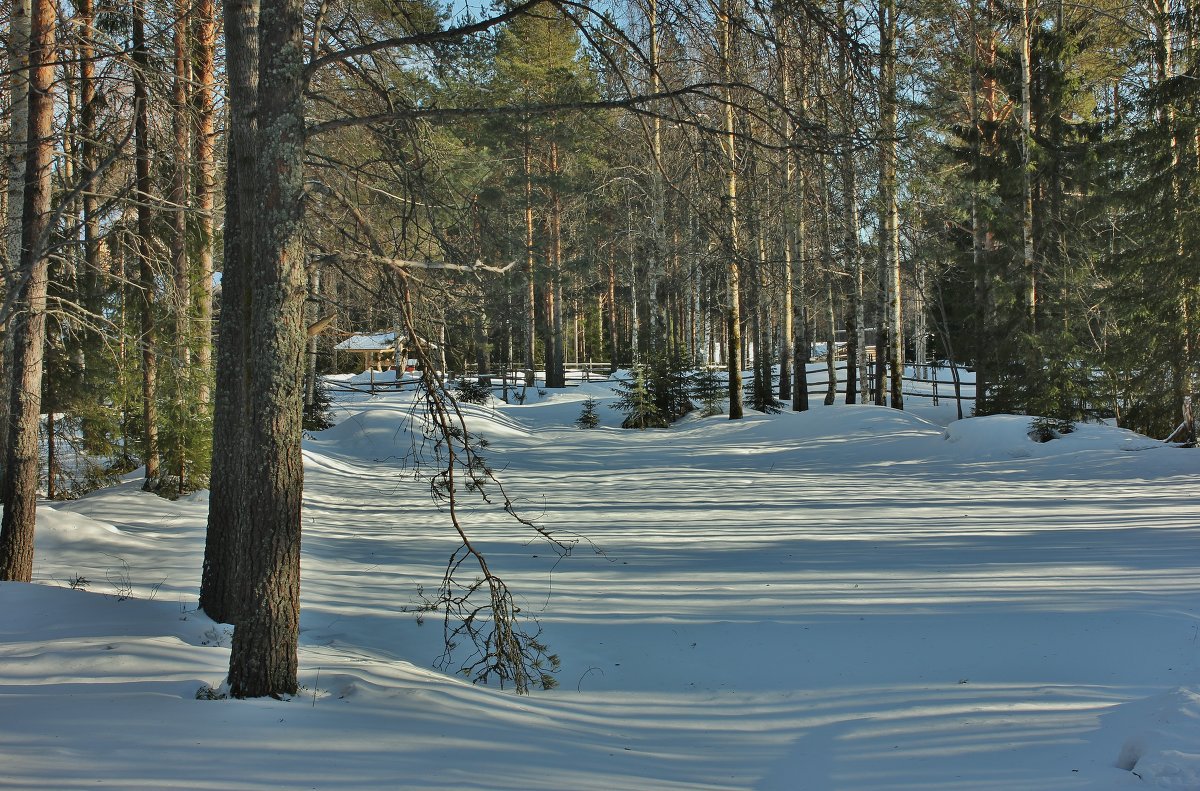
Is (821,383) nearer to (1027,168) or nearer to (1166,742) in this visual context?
(1027,168)

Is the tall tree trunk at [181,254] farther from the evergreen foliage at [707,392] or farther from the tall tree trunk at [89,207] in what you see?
the evergreen foliage at [707,392]

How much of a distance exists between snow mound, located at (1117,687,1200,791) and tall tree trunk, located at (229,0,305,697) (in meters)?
3.88

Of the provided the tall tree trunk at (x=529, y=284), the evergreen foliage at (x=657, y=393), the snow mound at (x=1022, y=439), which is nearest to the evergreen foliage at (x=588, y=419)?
the evergreen foliage at (x=657, y=393)

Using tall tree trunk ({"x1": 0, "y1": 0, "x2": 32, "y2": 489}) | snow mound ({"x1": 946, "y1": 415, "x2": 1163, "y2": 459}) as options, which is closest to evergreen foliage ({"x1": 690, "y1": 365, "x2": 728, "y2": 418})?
snow mound ({"x1": 946, "y1": 415, "x2": 1163, "y2": 459})

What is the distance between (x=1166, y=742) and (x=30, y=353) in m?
8.29

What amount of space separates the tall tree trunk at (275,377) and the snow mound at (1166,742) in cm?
388

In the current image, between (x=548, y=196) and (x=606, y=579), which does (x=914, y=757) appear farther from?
(x=548, y=196)

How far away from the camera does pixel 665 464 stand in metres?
14.7

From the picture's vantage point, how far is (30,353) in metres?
6.83

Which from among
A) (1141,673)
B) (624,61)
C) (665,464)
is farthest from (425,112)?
(665,464)

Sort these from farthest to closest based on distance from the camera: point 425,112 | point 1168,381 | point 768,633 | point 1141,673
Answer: point 1168,381 < point 768,633 < point 1141,673 < point 425,112

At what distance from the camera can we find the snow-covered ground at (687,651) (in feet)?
11.1

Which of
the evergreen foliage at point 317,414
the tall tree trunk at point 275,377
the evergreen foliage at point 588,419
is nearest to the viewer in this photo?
the tall tree trunk at point 275,377

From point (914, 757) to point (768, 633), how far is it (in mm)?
1925
